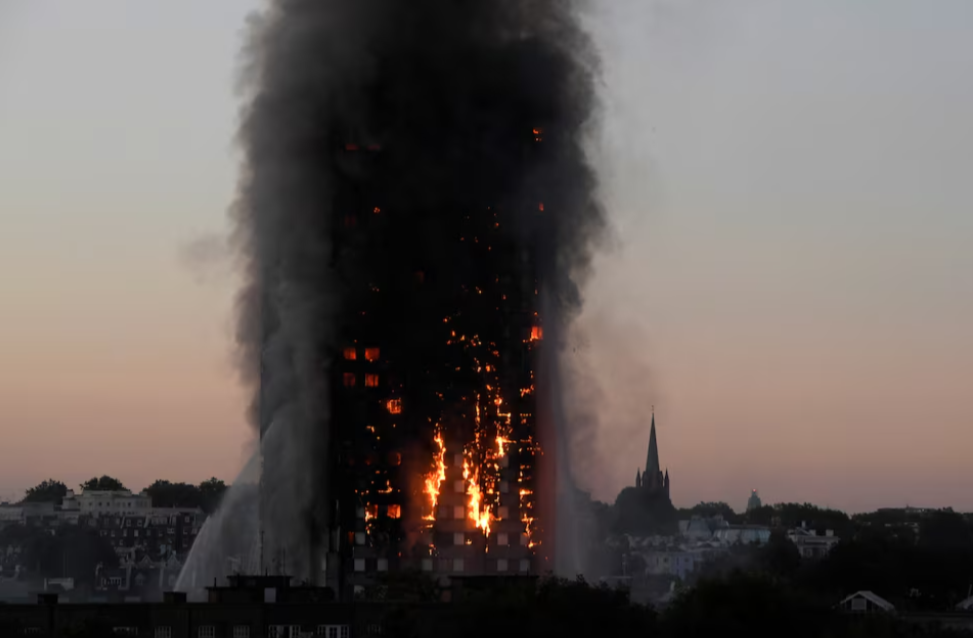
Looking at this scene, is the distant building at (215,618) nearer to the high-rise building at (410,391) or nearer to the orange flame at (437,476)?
the high-rise building at (410,391)

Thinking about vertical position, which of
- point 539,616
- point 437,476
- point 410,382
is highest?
point 410,382

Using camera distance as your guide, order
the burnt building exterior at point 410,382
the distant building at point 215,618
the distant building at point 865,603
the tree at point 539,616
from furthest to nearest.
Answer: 1. the burnt building exterior at point 410,382
2. the distant building at point 865,603
3. the distant building at point 215,618
4. the tree at point 539,616

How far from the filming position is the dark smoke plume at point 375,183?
564ft

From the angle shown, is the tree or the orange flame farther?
the orange flame

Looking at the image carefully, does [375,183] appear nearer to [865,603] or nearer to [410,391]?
[410,391]

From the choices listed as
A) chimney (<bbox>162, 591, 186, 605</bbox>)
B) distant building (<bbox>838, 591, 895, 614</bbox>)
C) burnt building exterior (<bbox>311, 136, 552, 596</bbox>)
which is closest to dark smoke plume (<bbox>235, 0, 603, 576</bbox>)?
burnt building exterior (<bbox>311, 136, 552, 596</bbox>)

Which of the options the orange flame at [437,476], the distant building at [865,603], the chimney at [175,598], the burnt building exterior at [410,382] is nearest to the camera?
the chimney at [175,598]

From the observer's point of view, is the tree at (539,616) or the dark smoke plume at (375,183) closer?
the tree at (539,616)

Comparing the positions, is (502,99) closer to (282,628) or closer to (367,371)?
(367,371)

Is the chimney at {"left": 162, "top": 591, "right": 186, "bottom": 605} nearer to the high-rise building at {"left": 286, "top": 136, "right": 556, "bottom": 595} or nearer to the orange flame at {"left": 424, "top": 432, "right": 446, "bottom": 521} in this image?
the high-rise building at {"left": 286, "top": 136, "right": 556, "bottom": 595}

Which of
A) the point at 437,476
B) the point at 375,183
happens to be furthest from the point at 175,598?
the point at 375,183

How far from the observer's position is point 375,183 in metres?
172

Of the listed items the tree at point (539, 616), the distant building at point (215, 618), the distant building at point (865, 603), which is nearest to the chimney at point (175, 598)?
the distant building at point (215, 618)

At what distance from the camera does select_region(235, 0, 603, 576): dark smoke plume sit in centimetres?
17200
